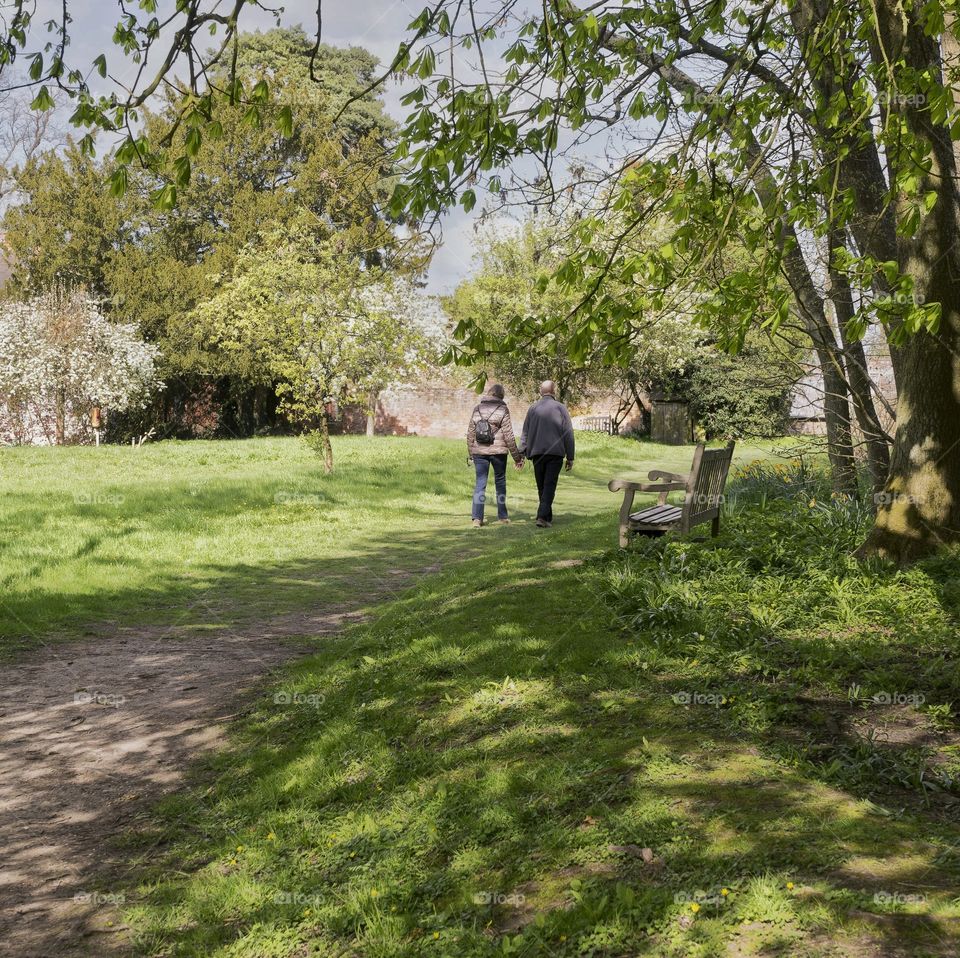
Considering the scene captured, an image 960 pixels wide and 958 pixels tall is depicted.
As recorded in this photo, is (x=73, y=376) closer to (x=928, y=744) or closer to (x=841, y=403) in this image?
(x=841, y=403)

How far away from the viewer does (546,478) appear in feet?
43.2

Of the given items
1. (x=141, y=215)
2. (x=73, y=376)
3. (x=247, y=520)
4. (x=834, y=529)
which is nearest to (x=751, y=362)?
(x=834, y=529)

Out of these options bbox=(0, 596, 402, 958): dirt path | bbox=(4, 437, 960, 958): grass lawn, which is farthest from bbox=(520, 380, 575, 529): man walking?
bbox=(0, 596, 402, 958): dirt path

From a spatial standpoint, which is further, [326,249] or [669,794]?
[326,249]

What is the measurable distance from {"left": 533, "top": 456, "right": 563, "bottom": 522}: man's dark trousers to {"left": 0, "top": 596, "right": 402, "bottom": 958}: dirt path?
15.3 ft

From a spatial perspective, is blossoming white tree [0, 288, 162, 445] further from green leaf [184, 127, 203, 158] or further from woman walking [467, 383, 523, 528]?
green leaf [184, 127, 203, 158]

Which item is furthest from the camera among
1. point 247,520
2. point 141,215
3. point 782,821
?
point 141,215

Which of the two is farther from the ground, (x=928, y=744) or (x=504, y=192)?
(x=504, y=192)

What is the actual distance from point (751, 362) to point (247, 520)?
7439 millimetres

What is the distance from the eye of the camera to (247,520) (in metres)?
14.1

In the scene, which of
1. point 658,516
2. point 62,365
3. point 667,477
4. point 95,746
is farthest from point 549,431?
point 62,365

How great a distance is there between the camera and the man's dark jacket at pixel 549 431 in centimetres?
1266

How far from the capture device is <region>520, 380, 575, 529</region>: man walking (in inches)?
498

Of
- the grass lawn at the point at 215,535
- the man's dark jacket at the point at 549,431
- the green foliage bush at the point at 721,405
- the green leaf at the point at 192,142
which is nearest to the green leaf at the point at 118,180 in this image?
the green leaf at the point at 192,142
